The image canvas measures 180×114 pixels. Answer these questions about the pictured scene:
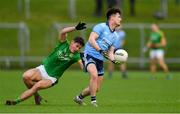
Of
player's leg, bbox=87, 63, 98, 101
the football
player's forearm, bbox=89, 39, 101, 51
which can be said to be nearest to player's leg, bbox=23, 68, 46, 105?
player's leg, bbox=87, 63, 98, 101

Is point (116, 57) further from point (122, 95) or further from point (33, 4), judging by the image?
point (33, 4)

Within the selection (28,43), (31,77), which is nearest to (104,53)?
(31,77)

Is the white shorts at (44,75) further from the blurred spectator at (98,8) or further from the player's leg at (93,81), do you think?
the blurred spectator at (98,8)

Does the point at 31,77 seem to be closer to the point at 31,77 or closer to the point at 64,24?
the point at 31,77

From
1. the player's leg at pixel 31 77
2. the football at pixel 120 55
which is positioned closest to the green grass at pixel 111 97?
the player's leg at pixel 31 77

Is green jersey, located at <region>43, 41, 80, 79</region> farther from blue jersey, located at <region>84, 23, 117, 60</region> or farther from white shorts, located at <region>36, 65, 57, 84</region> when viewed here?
blue jersey, located at <region>84, 23, 117, 60</region>

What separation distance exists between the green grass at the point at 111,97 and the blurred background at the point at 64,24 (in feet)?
36.2

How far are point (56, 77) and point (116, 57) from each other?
1.38 meters

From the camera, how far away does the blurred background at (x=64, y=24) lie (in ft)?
138

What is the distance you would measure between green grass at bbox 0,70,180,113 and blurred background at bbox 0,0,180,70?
1104cm

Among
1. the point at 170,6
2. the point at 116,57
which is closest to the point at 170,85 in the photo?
the point at 116,57

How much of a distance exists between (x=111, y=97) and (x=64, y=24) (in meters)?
23.3

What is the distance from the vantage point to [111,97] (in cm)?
2086

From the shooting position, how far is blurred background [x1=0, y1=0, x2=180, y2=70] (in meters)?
42.0
